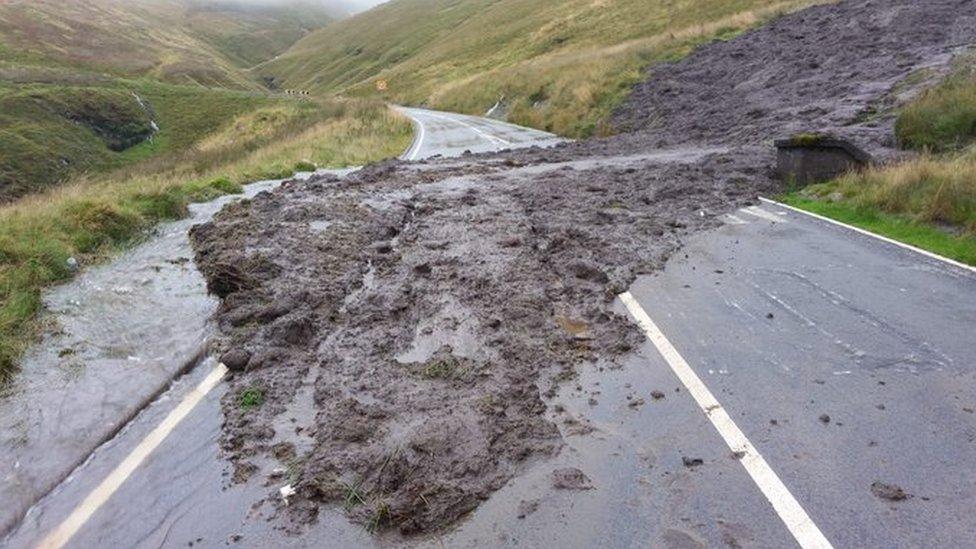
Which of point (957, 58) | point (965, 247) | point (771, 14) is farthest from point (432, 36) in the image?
point (965, 247)

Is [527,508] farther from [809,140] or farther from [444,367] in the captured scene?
[809,140]

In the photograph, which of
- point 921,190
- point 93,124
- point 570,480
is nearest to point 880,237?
point 921,190

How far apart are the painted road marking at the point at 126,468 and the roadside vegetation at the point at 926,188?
8.38 metres

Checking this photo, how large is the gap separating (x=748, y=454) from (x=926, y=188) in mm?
8148

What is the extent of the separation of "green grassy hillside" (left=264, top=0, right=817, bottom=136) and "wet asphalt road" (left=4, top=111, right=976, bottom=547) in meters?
20.9

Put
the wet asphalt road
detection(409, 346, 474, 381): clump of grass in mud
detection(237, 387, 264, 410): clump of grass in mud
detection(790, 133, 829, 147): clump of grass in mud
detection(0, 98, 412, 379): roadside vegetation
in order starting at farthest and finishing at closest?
detection(790, 133, 829, 147): clump of grass in mud < detection(0, 98, 412, 379): roadside vegetation < detection(409, 346, 474, 381): clump of grass in mud < detection(237, 387, 264, 410): clump of grass in mud < the wet asphalt road

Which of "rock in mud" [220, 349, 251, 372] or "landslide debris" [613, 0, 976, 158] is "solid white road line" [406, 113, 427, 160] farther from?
"rock in mud" [220, 349, 251, 372]

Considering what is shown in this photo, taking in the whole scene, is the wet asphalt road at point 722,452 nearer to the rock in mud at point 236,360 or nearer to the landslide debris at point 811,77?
the rock in mud at point 236,360

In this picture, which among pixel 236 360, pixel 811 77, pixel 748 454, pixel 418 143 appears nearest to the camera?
pixel 748 454

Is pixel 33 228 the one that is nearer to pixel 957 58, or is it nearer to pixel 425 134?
pixel 957 58

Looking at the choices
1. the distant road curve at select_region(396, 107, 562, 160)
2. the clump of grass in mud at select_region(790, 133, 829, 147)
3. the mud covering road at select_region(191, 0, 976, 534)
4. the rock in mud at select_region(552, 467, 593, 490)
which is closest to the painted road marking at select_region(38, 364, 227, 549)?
the mud covering road at select_region(191, 0, 976, 534)

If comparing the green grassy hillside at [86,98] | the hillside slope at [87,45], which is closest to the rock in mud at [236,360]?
the green grassy hillside at [86,98]

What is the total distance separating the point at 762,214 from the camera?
11.2 m

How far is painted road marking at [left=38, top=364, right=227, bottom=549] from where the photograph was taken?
4.11 meters
